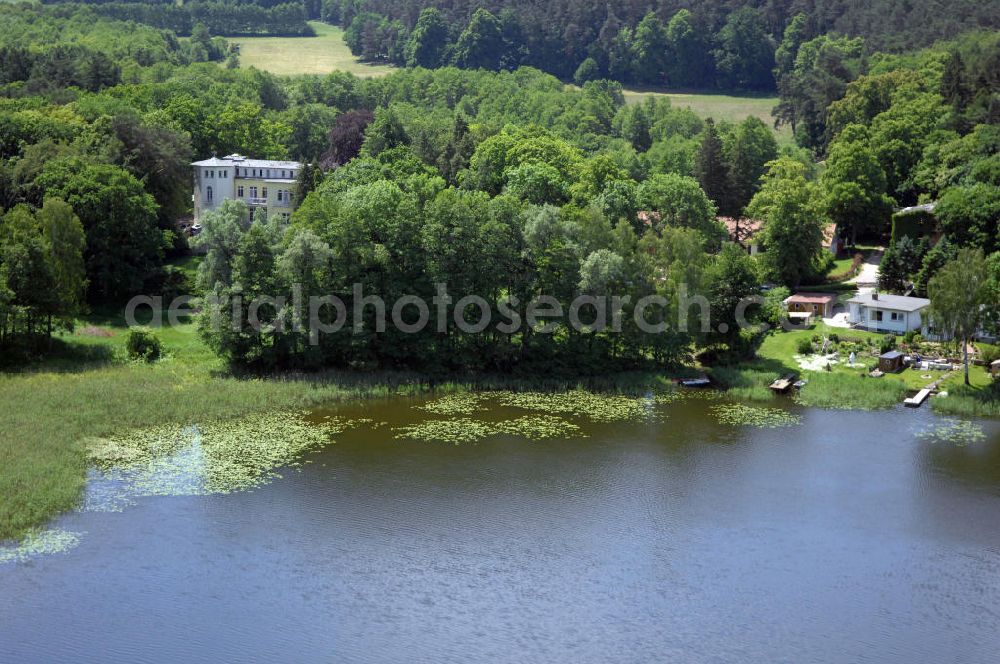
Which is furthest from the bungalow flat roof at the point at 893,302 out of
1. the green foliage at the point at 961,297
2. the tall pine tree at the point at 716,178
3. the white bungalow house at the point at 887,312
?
the tall pine tree at the point at 716,178

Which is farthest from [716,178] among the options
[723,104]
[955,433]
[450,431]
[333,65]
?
[333,65]

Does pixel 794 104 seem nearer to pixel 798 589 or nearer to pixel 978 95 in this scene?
pixel 978 95

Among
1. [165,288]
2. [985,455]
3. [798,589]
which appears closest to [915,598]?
[798,589]

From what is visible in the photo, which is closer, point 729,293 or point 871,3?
point 729,293

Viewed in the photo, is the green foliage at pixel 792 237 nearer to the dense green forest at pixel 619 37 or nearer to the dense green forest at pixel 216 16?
the dense green forest at pixel 619 37

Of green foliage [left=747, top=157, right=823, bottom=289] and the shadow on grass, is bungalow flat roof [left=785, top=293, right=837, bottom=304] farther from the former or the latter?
the shadow on grass
